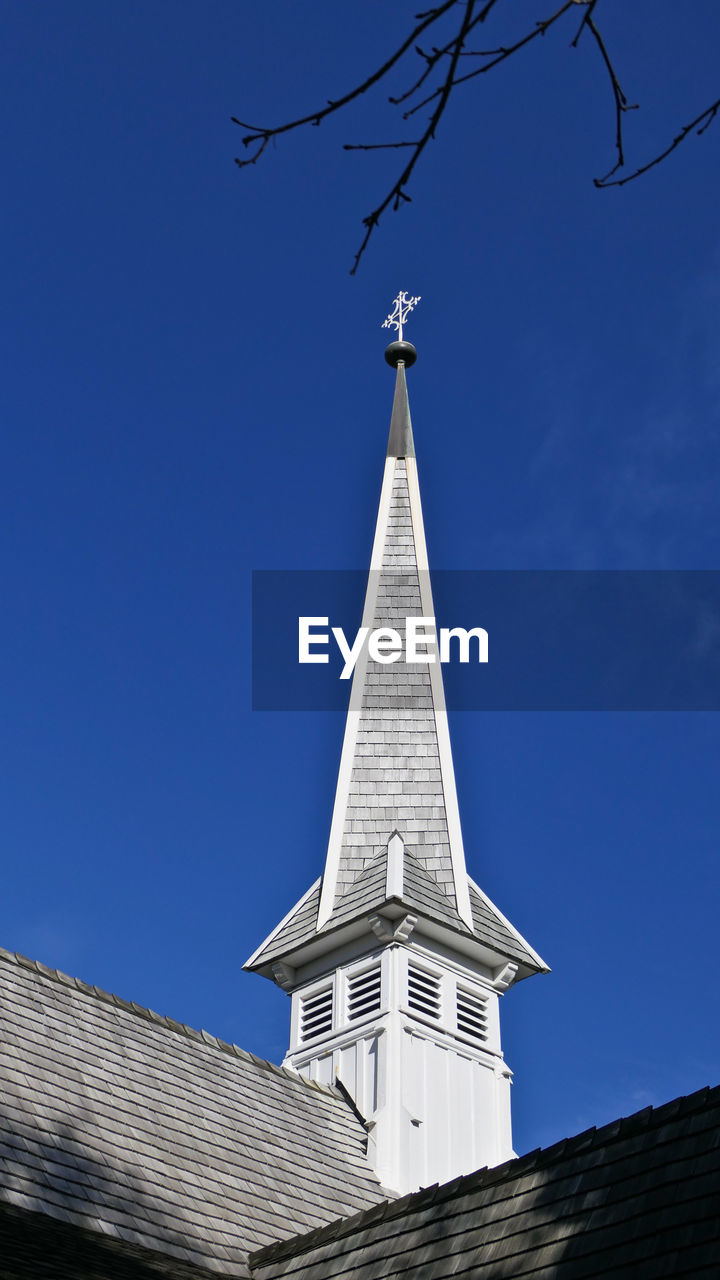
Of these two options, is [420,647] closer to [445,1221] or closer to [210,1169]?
[210,1169]

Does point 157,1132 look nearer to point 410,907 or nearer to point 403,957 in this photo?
point 403,957

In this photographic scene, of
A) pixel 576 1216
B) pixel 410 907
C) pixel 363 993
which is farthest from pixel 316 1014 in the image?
pixel 576 1216

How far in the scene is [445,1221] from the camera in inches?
370

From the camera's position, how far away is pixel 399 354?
28047mm

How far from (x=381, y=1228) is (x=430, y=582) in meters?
14.9

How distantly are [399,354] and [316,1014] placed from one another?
14.2 m

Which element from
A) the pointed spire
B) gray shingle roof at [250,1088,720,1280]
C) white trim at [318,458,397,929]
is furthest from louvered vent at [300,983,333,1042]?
the pointed spire

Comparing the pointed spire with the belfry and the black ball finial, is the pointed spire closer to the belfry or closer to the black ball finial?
the black ball finial

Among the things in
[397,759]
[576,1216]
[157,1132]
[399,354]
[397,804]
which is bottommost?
[576,1216]

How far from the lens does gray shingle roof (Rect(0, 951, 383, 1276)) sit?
11.8 metres

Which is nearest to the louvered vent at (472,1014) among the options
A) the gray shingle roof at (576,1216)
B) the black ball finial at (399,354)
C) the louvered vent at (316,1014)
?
the louvered vent at (316,1014)

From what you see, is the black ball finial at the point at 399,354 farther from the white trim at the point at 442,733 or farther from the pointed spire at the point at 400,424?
the white trim at the point at 442,733

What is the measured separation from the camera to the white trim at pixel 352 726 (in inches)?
782

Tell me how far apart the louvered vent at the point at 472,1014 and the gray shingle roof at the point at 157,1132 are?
2.25m
